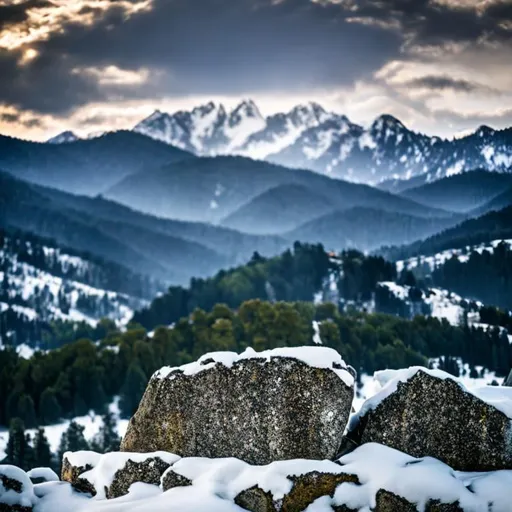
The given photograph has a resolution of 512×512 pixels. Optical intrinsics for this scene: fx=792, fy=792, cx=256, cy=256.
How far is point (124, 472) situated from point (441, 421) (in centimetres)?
1196

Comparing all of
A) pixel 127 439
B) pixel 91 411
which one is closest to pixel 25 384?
pixel 91 411

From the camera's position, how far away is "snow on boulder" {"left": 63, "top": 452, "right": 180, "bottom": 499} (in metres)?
29.2

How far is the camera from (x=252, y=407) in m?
30.5

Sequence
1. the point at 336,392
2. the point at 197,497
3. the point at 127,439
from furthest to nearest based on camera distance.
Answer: the point at 127,439 → the point at 336,392 → the point at 197,497

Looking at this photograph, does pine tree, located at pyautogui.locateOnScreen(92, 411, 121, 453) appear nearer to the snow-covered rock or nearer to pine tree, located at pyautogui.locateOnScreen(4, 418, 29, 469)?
pine tree, located at pyautogui.locateOnScreen(4, 418, 29, 469)

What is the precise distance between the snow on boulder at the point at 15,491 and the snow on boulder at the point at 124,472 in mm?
2263

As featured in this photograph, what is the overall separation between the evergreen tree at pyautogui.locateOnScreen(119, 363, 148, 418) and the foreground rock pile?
16052 centimetres

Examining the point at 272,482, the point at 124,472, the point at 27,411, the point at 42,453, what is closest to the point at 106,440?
the point at 42,453

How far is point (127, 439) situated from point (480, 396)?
14.2 meters

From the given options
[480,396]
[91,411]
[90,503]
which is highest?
[480,396]

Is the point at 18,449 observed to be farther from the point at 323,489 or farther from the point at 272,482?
Answer: the point at 323,489

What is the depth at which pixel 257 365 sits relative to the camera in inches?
1208

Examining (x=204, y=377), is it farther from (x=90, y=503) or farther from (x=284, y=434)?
(x=90, y=503)

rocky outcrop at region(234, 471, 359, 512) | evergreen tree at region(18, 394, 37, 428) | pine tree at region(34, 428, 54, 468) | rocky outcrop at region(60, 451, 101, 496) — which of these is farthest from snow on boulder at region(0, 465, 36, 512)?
evergreen tree at region(18, 394, 37, 428)
